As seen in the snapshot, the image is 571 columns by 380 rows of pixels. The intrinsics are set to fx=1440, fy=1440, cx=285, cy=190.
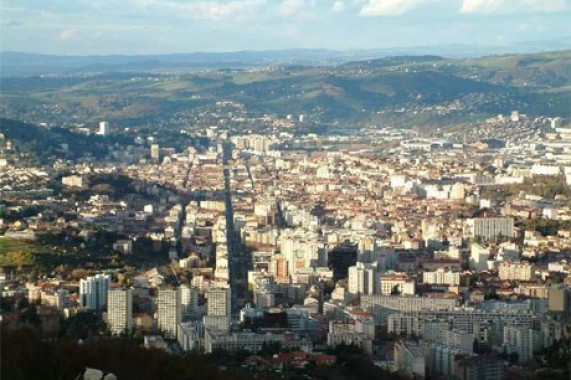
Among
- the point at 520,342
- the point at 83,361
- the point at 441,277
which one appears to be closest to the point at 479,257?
the point at 441,277

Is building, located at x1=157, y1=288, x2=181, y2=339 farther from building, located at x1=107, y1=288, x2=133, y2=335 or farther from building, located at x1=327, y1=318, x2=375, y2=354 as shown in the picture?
building, located at x1=327, y1=318, x2=375, y2=354

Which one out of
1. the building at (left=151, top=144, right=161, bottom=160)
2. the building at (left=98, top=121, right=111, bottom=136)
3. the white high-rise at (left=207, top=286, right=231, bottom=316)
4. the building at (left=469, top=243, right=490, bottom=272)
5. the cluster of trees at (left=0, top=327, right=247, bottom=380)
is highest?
the cluster of trees at (left=0, top=327, right=247, bottom=380)

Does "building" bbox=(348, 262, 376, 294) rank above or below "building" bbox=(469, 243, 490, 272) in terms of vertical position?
above

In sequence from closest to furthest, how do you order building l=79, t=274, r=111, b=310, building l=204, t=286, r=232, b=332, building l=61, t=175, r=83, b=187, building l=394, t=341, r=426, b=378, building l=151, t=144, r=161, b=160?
1. building l=394, t=341, r=426, b=378
2. building l=204, t=286, r=232, b=332
3. building l=79, t=274, r=111, b=310
4. building l=61, t=175, r=83, b=187
5. building l=151, t=144, r=161, b=160

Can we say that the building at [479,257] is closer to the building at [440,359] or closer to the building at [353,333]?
the building at [353,333]

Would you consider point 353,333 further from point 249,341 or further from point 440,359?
point 440,359

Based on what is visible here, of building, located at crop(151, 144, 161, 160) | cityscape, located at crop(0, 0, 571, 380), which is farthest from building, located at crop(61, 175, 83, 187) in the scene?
building, located at crop(151, 144, 161, 160)

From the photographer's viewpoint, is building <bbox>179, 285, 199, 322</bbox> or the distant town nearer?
the distant town
